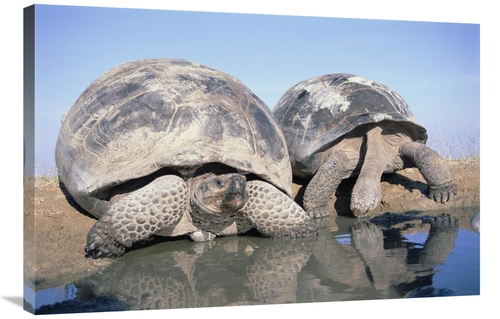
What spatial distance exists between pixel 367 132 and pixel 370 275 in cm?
322

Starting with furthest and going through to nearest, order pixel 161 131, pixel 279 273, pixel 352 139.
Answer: pixel 352 139 → pixel 161 131 → pixel 279 273

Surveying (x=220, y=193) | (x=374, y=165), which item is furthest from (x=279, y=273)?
(x=374, y=165)

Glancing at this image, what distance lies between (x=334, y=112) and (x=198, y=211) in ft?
9.28

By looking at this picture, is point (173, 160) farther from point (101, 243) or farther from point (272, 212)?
point (272, 212)

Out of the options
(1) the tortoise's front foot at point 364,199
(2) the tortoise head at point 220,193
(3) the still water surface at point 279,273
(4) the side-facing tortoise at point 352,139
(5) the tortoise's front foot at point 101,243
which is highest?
(4) the side-facing tortoise at point 352,139

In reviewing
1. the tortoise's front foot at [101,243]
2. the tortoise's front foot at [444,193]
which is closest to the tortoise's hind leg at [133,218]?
the tortoise's front foot at [101,243]

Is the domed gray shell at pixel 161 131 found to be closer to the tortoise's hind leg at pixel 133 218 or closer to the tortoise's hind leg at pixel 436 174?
the tortoise's hind leg at pixel 133 218

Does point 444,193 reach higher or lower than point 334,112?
lower

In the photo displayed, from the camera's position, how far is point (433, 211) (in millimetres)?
6973

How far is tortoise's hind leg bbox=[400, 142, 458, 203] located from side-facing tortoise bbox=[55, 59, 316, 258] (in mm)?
2141

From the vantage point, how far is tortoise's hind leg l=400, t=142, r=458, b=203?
7.13 m

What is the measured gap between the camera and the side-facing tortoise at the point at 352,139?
7.10 metres

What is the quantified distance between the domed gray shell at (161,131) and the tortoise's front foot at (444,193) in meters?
2.30

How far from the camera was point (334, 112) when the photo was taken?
24.2ft
